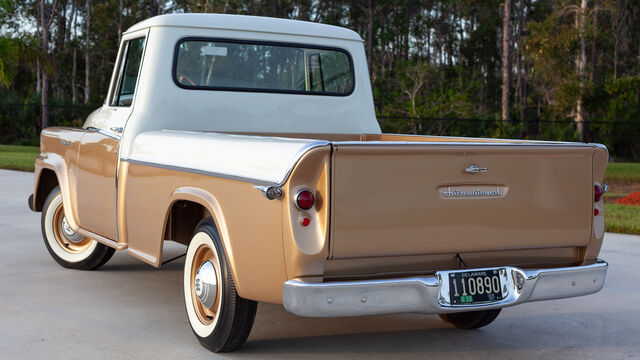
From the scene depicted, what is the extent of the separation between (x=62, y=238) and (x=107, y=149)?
168 cm

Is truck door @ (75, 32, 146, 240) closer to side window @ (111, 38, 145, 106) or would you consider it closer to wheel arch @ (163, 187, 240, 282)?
side window @ (111, 38, 145, 106)

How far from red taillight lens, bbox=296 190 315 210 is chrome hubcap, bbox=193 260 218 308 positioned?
95 centimetres

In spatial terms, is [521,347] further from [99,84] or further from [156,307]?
[99,84]

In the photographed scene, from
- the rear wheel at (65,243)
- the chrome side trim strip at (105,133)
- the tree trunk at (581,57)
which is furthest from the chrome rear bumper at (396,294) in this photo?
the tree trunk at (581,57)

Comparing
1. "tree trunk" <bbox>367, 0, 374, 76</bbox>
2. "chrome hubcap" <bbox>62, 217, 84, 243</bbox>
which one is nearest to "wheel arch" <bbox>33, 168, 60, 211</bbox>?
"chrome hubcap" <bbox>62, 217, 84, 243</bbox>

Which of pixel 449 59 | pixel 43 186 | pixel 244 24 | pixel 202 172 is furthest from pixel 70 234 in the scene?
pixel 449 59

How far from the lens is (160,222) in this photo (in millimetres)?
4844

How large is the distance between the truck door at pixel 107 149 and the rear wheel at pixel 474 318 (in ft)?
7.89

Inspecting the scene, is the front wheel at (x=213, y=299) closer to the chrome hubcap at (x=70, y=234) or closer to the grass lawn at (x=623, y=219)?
the chrome hubcap at (x=70, y=234)

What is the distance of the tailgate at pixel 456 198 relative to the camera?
374 centimetres

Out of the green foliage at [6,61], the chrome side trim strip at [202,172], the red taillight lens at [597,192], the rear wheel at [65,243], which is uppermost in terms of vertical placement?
the green foliage at [6,61]

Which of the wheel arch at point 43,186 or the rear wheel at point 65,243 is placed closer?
the rear wheel at point 65,243

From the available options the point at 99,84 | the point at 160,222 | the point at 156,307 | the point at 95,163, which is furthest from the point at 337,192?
the point at 99,84

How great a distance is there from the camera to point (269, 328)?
16.4 ft
